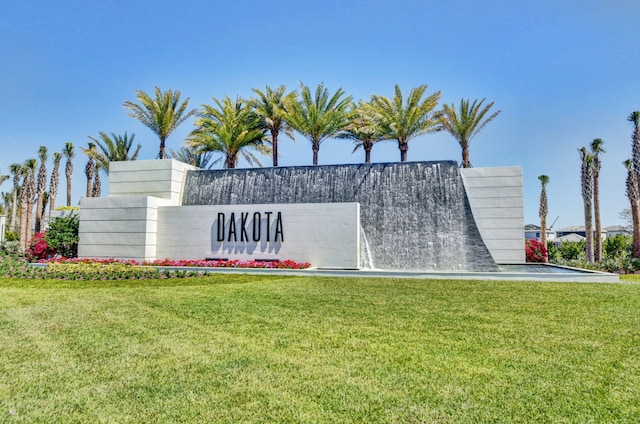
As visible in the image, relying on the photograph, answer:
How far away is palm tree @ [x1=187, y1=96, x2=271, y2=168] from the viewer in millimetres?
26062

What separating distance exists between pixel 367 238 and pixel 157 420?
1550 centimetres

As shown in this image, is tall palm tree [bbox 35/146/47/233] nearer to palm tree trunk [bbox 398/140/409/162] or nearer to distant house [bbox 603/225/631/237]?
palm tree trunk [bbox 398/140/409/162]

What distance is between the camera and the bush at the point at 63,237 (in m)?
19.2

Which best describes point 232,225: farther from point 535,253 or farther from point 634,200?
point 634,200

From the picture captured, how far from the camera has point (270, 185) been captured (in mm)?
20562

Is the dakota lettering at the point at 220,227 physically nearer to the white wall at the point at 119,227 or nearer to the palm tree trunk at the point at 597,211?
the white wall at the point at 119,227

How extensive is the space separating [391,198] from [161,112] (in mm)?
15751

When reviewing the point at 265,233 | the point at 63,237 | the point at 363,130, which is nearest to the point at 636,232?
the point at 363,130

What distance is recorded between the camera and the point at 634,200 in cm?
2802

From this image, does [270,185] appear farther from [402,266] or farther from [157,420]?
[157,420]

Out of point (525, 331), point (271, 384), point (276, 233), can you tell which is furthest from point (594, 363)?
point (276, 233)

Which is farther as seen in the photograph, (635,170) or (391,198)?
(635,170)

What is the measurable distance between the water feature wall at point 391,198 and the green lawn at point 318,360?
334 inches

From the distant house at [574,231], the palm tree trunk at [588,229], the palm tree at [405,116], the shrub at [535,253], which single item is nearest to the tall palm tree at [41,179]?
the palm tree at [405,116]
